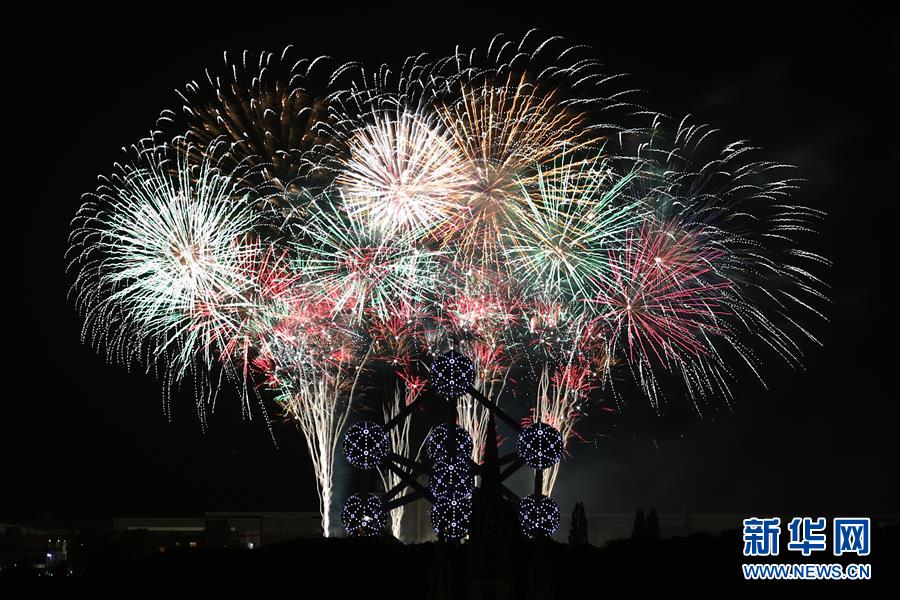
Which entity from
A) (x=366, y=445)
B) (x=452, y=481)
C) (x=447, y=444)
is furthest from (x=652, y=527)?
(x=366, y=445)

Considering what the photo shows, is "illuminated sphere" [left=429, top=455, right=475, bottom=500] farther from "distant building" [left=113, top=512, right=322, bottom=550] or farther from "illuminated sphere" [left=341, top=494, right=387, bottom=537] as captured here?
"distant building" [left=113, top=512, right=322, bottom=550]

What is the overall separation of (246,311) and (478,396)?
555 inches

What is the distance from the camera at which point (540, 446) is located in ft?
197

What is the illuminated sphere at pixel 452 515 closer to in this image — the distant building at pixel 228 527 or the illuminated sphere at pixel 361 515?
the illuminated sphere at pixel 361 515

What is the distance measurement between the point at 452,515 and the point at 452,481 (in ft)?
5.58

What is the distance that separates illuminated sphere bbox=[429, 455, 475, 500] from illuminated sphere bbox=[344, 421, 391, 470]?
142 inches

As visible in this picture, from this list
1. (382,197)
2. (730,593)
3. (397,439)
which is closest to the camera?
(382,197)

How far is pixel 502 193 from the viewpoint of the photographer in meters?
59.3

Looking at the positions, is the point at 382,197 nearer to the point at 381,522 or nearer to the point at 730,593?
the point at 381,522

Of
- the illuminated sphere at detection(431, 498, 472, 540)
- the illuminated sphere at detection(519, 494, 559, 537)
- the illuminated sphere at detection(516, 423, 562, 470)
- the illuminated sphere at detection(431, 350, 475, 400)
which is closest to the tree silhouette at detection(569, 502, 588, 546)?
the illuminated sphere at detection(516, 423, 562, 470)

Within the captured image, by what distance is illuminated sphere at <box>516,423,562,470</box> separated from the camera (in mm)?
60188

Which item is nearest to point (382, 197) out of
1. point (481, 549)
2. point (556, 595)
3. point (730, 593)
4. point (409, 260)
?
point (409, 260)

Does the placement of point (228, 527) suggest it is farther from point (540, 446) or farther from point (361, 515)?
point (540, 446)

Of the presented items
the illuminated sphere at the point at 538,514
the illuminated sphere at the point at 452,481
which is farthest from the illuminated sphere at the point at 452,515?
the illuminated sphere at the point at 538,514
